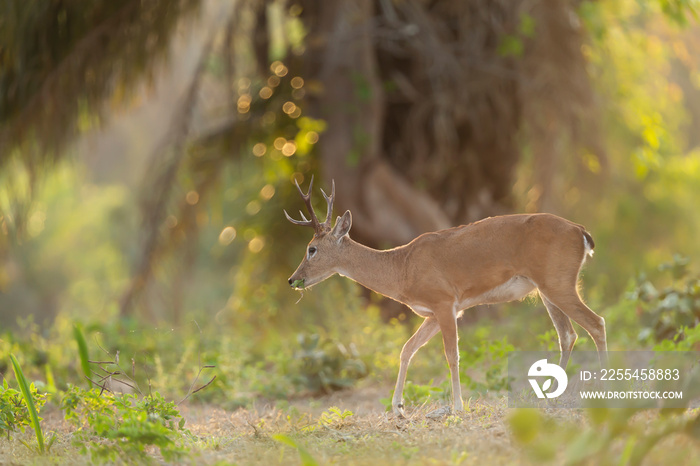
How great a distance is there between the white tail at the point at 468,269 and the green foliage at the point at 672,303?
1838 mm

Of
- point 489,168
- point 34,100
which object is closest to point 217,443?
point 34,100

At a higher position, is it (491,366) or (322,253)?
(322,253)

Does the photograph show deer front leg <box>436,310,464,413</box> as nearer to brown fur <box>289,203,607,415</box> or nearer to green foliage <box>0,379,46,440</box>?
brown fur <box>289,203,607,415</box>

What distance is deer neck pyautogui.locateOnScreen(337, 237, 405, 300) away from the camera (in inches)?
226

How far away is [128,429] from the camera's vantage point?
4453mm

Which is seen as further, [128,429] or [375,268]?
[375,268]

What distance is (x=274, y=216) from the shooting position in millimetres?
12148

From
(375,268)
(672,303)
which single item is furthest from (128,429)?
(672,303)

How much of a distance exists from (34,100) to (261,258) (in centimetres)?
420

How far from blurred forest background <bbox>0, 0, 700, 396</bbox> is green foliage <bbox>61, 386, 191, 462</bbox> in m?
4.04

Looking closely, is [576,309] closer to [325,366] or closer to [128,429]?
[128,429]

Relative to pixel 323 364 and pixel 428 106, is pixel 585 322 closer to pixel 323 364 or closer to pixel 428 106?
pixel 323 364

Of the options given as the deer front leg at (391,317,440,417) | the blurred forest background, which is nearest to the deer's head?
the deer front leg at (391,317,440,417)

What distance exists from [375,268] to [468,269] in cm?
68
